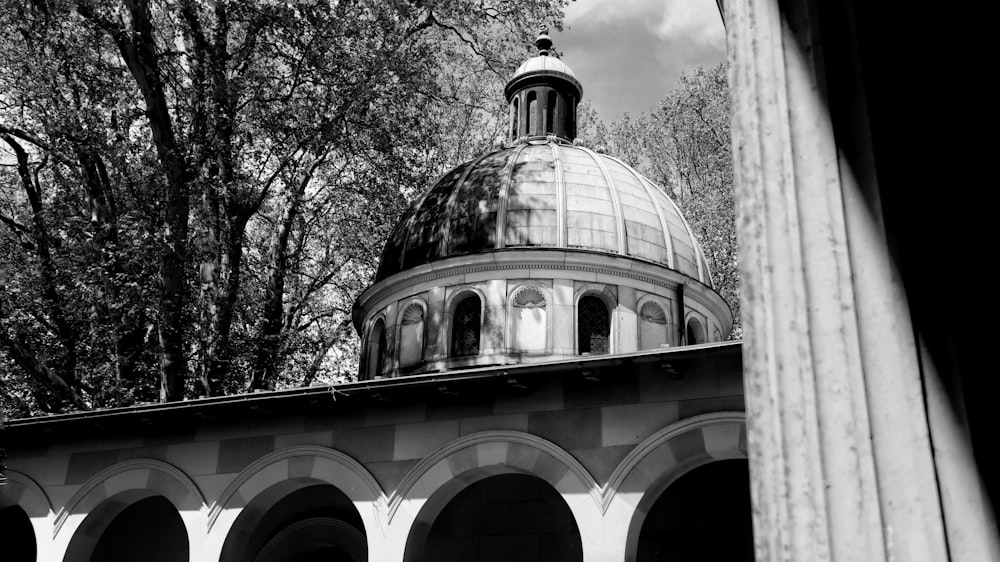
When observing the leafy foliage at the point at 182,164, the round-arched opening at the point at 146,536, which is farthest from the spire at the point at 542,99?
the round-arched opening at the point at 146,536

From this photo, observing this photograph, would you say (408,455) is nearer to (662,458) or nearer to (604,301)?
(662,458)

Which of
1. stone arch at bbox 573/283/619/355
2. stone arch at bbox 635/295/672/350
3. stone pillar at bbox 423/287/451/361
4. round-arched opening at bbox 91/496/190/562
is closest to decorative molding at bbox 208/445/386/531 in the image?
round-arched opening at bbox 91/496/190/562

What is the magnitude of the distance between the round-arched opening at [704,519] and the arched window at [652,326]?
5303 mm

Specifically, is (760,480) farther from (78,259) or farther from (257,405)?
(78,259)

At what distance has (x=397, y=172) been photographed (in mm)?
Result: 20172

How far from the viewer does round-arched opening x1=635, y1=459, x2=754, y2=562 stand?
1191 centimetres

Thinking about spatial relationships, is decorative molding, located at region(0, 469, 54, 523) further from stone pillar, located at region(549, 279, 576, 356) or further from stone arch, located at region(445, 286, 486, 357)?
stone pillar, located at region(549, 279, 576, 356)

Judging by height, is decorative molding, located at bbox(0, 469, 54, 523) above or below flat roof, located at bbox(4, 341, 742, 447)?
below

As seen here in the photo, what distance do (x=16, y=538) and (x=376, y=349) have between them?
7.72m

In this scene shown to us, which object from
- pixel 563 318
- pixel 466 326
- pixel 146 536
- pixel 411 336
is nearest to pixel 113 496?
pixel 146 536

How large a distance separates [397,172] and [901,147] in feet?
62.4

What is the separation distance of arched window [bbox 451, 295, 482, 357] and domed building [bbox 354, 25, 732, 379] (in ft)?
0.07

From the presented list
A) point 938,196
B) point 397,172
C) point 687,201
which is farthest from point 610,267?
point 938,196

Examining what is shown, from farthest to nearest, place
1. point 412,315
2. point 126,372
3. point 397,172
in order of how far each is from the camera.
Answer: point 397,172 → point 412,315 → point 126,372
